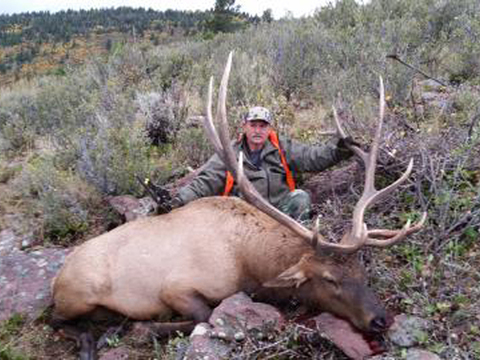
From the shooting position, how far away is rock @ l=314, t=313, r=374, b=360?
289 cm

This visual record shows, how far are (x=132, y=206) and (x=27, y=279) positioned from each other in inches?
45.5

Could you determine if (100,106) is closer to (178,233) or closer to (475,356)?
(178,233)

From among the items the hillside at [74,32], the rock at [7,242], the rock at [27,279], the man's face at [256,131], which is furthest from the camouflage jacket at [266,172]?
the hillside at [74,32]

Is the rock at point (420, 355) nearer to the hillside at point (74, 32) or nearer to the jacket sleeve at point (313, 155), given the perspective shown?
the jacket sleeve at point (313, 155)

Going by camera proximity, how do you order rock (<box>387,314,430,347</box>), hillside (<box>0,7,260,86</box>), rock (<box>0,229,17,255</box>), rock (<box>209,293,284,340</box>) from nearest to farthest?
rock (<box>387,314,430,347</box>) → rock (<box>209,293,284,340</box>) → rock (<box>0,229,17,255</box>) → hillside (<box>0,7,260,86</box>)

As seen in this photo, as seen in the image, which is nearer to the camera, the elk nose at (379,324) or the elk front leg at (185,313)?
the elk nose at (379,324)

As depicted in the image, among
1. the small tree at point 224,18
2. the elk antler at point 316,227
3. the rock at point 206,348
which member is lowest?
the rock at point 206,348

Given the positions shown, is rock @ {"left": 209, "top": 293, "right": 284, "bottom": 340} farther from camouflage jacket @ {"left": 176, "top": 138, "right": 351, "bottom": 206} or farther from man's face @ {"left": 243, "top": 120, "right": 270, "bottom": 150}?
man's face @ {"left": 243, "top": 120, "right": 270, "bottom": 150}

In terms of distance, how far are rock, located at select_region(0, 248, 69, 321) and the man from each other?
4.13 feet

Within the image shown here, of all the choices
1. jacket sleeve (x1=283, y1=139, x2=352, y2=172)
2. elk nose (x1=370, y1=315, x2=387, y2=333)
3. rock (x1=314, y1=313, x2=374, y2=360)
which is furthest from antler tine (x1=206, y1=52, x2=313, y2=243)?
jacket sleeve (x1=283, y1=139, x2=352, y2=172)

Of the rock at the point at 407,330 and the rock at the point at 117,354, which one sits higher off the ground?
the rock at the point at 407,330

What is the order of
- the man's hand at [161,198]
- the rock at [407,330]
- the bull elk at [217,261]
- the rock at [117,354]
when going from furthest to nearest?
the man's hand at [161,198] → the rock at [117,354] → the bull elk at [217,261] → the rock at [407,330]

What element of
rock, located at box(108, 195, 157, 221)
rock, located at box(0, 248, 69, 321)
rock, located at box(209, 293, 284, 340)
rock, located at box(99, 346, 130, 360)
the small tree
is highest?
the small tree

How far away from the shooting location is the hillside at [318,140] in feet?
11.0
